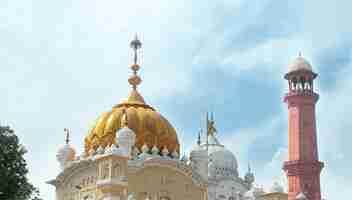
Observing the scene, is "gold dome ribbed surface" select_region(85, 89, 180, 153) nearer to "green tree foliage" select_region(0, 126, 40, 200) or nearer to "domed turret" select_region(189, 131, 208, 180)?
"domed turret" select_region(189, 131, 208, 180)

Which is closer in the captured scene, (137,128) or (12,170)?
(12,170)

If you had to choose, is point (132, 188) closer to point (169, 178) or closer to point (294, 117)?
point (169, 178)

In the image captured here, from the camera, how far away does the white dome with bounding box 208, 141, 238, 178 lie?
48125mm

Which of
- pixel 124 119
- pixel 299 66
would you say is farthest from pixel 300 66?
pixel 124 119

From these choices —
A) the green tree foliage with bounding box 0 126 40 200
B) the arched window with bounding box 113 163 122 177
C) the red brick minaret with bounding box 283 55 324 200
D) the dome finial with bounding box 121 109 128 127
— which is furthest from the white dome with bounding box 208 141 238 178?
the green tree foliage with bounding box 0 126 40 200

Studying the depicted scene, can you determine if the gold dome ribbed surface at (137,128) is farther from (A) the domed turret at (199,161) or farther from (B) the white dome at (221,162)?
(B) the white dome at (221,162)

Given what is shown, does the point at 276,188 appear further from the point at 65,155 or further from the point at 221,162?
the point at 221,162

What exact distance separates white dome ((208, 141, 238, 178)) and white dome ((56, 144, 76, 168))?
1719 centimetres

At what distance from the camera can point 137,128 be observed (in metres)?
30.8

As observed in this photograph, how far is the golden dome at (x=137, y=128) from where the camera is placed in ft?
101

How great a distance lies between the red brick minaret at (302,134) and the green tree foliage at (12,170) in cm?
2218

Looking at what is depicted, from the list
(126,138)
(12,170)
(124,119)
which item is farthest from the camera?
(124,119)

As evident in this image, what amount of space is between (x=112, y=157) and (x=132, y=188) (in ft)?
7.87

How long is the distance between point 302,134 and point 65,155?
15515 millimetres
